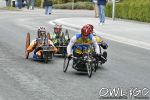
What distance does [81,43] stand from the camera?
1277cm

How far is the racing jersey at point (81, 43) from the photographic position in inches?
501

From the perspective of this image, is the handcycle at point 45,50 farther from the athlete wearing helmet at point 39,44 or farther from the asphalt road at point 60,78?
the asphalt road at point 60,78

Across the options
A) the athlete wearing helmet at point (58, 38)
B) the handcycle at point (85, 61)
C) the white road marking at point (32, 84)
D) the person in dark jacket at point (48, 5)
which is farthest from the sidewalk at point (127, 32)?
the person in dark jacket at point (48, 5)

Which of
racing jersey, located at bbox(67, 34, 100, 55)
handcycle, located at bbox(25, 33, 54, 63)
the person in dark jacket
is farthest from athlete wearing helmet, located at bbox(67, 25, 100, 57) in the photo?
the person in dark jacket

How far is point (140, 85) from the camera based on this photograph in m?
11.1

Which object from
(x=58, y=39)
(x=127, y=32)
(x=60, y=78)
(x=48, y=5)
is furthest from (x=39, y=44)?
(x=48, y=5)

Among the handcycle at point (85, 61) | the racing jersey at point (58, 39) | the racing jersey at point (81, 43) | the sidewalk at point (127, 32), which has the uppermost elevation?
the racing jersey at point (81, 43)

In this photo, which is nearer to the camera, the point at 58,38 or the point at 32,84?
the point at 32,84

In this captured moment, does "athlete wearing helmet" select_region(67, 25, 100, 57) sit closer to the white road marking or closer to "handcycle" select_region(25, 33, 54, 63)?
the white road marking

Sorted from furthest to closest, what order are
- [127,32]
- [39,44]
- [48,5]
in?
[48,5] < [127,32] < [39,44]

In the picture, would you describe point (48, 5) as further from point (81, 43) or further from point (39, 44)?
point (81, 43)

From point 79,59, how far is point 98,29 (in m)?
14.1

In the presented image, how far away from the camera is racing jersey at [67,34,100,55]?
1273 centimetres

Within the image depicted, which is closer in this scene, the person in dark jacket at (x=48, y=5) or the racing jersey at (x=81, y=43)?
the racing jersey at (x=81, y=43)
